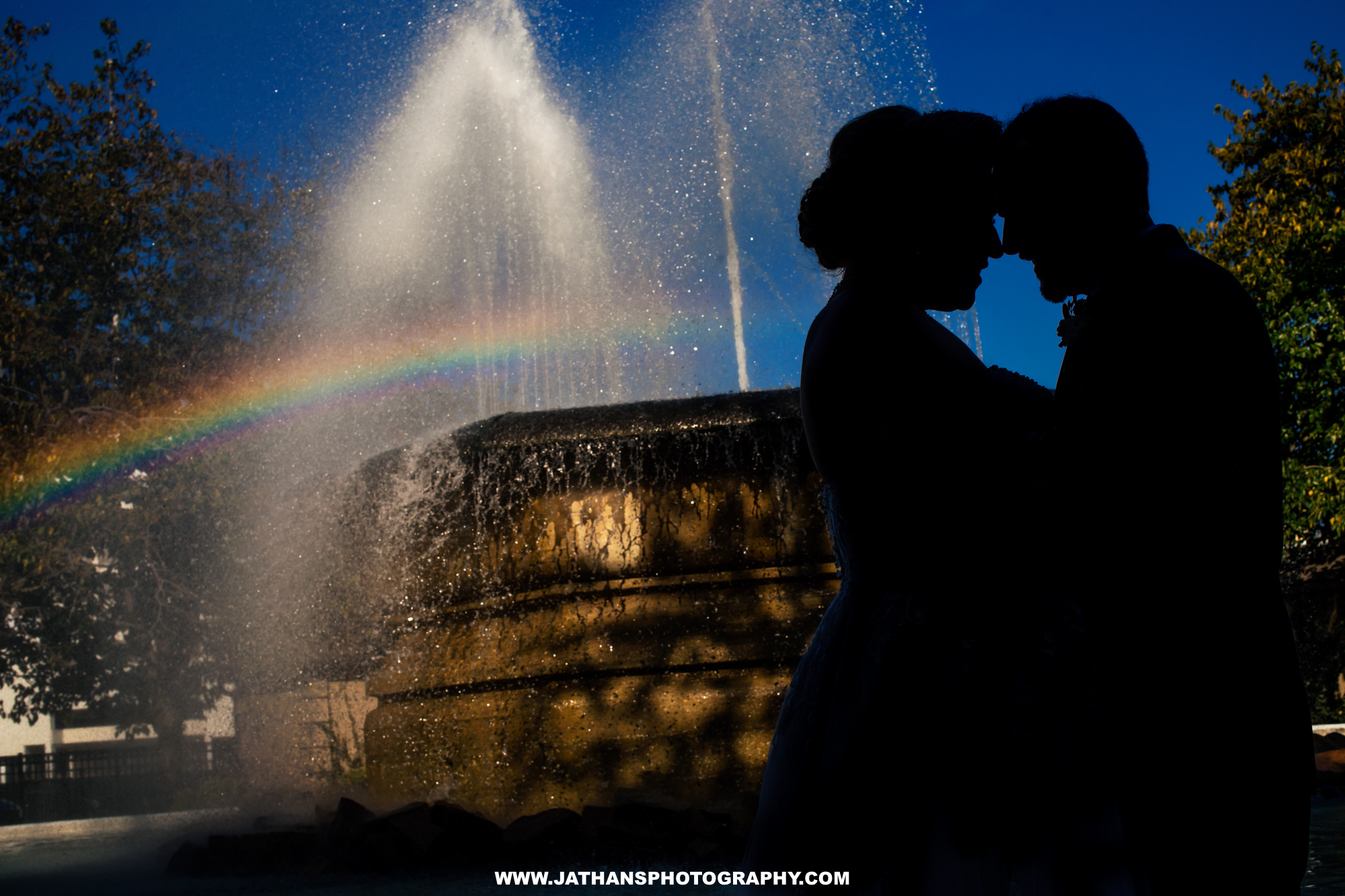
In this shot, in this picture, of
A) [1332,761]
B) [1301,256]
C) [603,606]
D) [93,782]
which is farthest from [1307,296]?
[93,782]

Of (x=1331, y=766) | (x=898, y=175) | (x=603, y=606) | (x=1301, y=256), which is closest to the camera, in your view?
(x=898, y=175)

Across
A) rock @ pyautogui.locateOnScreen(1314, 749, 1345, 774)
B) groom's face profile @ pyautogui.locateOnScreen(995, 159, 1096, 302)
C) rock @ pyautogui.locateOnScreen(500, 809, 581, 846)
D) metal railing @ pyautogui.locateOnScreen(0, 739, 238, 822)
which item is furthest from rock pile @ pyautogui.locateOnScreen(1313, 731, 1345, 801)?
metal railing @ pyautogui.locateOnScreen(0, 739, 238, 822)

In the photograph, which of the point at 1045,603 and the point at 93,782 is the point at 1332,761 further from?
the point at 93,782

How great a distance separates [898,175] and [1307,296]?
1620 centimetres

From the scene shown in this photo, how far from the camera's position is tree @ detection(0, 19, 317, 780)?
16.2 m

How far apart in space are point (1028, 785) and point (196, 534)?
18642 millimetres

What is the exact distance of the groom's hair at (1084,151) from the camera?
5.51ft

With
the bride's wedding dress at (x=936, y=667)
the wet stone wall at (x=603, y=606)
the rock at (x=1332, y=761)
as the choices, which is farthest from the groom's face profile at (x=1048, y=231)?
the rock at (x=1332, y=761)

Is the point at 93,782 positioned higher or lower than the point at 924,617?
lower

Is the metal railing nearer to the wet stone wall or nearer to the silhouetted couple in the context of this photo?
the wet stone wall

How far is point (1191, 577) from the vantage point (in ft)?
4.60

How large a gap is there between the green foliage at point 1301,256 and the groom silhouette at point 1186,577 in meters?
13.5

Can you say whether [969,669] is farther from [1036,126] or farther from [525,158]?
[525,158]

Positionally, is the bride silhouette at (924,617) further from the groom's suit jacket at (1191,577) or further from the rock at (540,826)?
the rock at (540,826)
